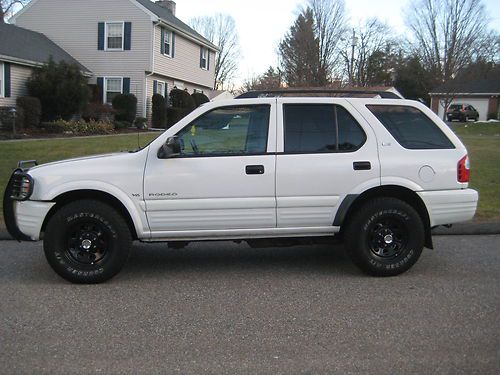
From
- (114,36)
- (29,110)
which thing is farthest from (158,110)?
(29,110)

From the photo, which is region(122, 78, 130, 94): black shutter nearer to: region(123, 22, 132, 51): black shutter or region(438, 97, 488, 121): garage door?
region(123, 22, 132, 51): black shutter

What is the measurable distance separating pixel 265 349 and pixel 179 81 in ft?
104

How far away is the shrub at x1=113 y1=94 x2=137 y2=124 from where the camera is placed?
27.9 meters

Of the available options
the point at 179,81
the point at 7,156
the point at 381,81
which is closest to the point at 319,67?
the point at 381,81

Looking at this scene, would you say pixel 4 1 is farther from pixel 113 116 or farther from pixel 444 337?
pixel 444 337

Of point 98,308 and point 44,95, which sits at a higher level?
point 44,95

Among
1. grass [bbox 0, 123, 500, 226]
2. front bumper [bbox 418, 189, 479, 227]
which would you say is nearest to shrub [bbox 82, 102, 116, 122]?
grass [bbox 0, 123, 500, 226]

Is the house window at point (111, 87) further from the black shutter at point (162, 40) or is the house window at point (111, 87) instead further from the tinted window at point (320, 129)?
the tinted window at point (320, 129)

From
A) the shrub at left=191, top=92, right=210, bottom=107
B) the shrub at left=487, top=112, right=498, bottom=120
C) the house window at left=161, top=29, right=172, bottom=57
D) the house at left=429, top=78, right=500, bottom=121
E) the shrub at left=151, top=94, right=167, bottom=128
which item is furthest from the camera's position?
the shrub at left=487, top=112, right=498, bottom=120

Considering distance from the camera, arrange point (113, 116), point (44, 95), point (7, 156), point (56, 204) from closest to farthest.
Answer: point (56, 204) → point (7, 156) → point (44, 95) → point (113, 116)

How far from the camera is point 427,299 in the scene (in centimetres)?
497

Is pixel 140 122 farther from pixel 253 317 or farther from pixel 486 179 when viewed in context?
pixel 253 317

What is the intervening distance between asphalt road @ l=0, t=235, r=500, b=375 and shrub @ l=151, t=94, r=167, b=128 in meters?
23.9

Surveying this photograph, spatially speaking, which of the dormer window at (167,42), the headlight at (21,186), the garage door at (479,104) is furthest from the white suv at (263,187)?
the garage door at (479,104)
